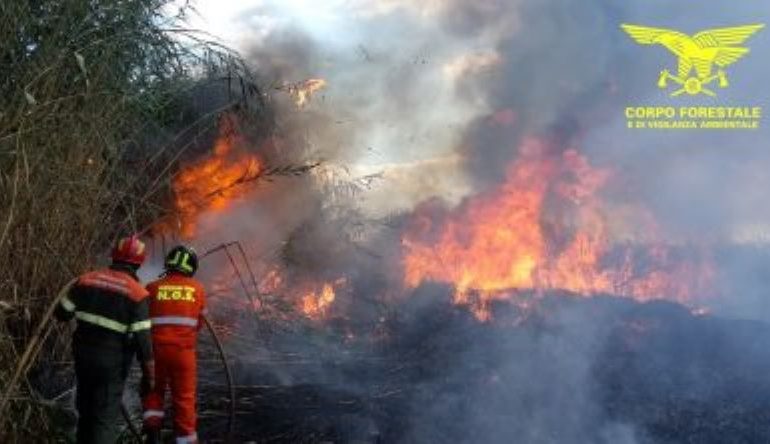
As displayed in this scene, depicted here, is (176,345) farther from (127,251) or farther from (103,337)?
(127,251)

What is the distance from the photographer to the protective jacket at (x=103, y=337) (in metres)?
6.18

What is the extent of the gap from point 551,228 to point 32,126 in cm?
1455

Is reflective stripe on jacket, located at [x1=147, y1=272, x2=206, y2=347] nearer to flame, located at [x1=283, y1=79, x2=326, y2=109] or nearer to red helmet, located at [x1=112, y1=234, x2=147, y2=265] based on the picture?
red helmet, located at [x1=112, y1=234, x2=147, y2=265]

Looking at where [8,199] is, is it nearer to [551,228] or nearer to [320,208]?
[320,208]

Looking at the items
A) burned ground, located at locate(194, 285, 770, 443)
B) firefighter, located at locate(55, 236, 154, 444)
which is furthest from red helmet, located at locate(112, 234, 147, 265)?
burned ground, located at locate(194, 285, 770, 443)

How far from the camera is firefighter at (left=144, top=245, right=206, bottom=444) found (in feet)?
22.6

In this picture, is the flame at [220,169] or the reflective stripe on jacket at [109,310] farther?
the flame at [220,169]

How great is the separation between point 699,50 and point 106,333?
58.8ft

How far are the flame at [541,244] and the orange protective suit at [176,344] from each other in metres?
10.4

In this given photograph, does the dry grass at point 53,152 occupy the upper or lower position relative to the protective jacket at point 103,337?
upper

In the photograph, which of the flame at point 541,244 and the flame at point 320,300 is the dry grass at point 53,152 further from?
the flame at point 541,244

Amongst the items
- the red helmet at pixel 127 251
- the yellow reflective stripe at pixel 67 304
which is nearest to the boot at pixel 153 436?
the yellow reflective stripe at pixel 67 304

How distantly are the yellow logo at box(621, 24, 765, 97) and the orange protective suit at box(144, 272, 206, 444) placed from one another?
1628 cm

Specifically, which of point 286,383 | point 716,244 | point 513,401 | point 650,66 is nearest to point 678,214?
point 716,244
